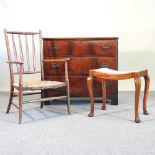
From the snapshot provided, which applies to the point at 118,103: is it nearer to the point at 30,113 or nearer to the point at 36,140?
the point at 30,113

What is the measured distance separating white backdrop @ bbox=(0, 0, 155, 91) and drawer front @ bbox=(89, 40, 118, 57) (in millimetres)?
988

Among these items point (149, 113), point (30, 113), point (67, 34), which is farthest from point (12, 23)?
point (149, 113)

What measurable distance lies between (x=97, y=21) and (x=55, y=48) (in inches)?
48.1

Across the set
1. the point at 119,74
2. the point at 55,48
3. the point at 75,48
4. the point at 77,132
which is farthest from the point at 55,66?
the point at 77,132

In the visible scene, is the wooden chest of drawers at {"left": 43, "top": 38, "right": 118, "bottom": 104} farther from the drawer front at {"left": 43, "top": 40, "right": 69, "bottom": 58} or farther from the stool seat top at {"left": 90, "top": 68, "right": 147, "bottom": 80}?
the stool seat top at {"left": 90, "top": 68, "right": 147, "bottom": 80}

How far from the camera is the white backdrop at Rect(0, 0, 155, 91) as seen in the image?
4.25 m

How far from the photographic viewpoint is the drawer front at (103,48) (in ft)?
10.8

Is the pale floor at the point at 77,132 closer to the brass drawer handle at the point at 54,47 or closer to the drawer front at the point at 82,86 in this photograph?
the drawer front at the point at 82,86

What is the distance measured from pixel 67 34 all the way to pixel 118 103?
1.48 metres

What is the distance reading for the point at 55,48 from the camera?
3352mm

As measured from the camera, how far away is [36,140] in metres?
2.13

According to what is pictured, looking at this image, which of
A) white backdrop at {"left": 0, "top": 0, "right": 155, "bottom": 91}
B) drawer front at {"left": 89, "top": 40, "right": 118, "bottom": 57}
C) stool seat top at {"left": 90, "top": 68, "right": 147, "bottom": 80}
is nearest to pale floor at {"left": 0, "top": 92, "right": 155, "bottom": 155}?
stool seat top at {"left": 90, "top": 68, "right": 147, "bottom": 80}

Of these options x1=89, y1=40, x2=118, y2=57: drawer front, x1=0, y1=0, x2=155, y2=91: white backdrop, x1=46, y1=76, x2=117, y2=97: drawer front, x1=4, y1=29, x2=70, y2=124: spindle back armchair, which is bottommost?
x1=46, y1=76, x2=117, y2=97: drawer front

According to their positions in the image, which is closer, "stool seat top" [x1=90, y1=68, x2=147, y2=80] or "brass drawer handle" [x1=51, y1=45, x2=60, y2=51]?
"stool seat top" [x1=90, y1=68, x2=147, y2=80]
